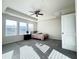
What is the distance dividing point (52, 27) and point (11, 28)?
4872mm

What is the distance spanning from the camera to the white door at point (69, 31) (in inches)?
126

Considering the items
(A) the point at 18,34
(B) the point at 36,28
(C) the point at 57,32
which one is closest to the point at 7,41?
(A) the point at 18,34

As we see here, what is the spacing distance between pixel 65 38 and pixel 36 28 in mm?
5691

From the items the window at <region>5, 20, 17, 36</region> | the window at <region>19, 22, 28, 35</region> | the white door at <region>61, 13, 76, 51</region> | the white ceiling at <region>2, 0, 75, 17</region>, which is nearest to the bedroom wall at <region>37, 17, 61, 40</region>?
the window at <region>19, 22, 28, 35</region>

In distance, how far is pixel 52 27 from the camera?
288 inches

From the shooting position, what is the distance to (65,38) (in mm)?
3510

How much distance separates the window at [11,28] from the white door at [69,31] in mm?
4676

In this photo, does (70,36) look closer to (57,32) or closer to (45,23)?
(57,32)

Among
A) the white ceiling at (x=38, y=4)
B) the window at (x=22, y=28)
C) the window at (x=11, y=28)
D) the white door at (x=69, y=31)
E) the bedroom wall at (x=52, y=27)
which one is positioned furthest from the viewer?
the bedroom wall at (x=52, y=27)

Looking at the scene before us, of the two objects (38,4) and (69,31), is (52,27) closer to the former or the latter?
(69,31)

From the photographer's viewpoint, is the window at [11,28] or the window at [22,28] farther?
the window at [22,28]

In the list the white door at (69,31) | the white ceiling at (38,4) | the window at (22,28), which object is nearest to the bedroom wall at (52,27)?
the window at (22,28)

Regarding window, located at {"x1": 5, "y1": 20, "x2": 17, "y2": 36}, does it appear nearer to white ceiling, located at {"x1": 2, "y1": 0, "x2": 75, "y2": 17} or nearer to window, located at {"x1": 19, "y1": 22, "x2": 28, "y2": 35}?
window, located at {"x1": 19, "y1": 22, "x2": 28, "y2": 35}

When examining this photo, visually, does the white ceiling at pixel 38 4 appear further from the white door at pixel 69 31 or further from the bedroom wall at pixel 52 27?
the bedroom wall at pixel 52 27
